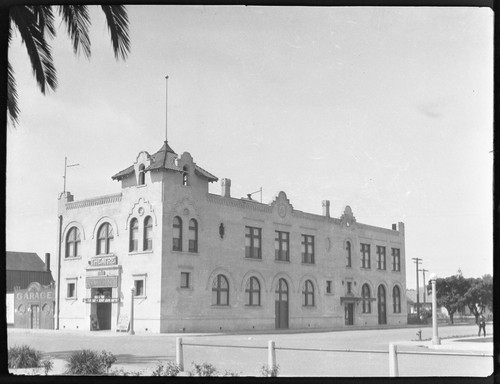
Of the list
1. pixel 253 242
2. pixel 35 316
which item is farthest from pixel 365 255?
pixel 35 316

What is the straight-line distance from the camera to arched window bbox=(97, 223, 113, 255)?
120 feet

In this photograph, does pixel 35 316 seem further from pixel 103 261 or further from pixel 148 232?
pixel 148 232

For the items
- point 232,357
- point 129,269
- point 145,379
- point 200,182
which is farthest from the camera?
point 129,269

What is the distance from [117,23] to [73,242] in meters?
24.6

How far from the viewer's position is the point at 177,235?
113 ft

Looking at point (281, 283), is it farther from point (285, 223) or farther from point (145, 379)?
point (145, 379)

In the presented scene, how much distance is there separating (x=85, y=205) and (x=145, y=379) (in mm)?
25322

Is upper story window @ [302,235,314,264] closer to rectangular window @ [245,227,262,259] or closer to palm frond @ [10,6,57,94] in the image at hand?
rectangular window @ [245,227,262,259]

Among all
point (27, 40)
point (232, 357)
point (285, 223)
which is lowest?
point (232, 357)

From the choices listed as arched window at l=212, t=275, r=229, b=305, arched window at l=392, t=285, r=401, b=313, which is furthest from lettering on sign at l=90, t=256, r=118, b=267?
arched window at l=392, t=285, r=401, b=313

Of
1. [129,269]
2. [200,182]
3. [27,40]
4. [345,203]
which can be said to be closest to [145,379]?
[27,40]

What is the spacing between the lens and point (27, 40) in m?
14.2

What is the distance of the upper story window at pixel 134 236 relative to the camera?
3569cm

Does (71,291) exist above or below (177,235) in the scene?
below
